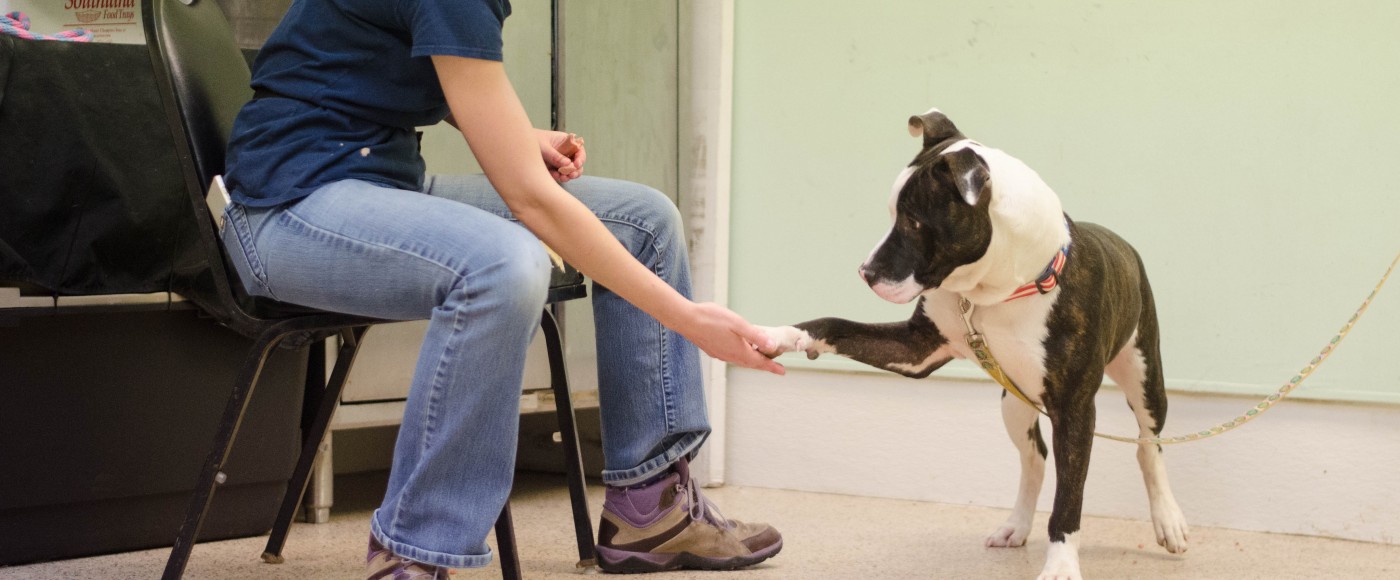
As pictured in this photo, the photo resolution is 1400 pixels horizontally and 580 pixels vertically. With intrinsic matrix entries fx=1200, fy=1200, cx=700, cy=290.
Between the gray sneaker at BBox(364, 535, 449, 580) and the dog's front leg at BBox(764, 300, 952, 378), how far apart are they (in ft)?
1.70

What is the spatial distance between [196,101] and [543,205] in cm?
43

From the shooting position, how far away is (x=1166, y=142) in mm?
2104

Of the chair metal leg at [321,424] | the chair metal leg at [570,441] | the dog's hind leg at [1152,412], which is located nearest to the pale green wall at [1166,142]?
the dog's hind leg at [1152,412]

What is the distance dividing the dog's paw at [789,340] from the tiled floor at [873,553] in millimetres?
356

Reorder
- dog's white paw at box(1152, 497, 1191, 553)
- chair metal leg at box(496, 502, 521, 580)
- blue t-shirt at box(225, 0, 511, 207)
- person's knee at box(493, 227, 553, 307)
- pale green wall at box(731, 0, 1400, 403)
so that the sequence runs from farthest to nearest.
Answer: pale green wall at box(731, 0, 1400, 403) < dog's white paw at box(1152, 497, 1191, 553) < chair metal leg at box(496, 502, 521, 580) < blue t-shirt at box(225, 0, 511, 207) < person's knee at box(493, 227, 553, 307)

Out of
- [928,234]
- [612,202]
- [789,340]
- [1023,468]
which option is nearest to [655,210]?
[612,202]

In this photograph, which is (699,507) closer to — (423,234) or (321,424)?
(321,424)

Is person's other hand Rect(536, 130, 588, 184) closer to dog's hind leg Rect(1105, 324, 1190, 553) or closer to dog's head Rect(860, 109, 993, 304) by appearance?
dog's head Rect(860, 109, 993, 304)

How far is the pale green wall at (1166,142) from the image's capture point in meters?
1.98

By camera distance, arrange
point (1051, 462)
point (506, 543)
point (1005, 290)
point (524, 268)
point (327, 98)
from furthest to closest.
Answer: point (1051, 462) < point (1005, 290) < point (506, 543) < point (327, 98) < point (524, 268)

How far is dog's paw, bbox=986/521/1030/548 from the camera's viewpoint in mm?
1909

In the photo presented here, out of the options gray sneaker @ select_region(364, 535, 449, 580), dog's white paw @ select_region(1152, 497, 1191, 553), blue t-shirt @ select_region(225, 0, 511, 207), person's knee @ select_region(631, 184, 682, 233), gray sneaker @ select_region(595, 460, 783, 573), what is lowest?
dog's white paw @ select_region(1152, 497, 1191, 553)

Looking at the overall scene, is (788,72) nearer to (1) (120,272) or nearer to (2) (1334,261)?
(2) (1334,261)

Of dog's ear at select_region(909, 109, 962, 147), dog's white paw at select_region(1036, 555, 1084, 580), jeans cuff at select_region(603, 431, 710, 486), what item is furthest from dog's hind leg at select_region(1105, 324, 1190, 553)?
jeans cuff at select_region(603, 431, 710, 486)
